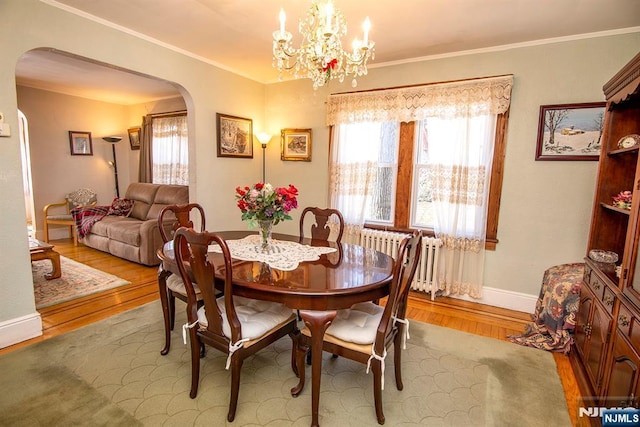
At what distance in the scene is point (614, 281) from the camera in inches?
72.7

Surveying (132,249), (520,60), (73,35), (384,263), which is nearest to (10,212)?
(73,35)

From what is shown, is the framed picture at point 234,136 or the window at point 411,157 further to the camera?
the framed picture at point 234,136

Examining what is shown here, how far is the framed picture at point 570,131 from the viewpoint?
281 cm

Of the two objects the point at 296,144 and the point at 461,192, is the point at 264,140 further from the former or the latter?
the point at 461,192

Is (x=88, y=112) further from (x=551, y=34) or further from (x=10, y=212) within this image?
(x=551, y=34)

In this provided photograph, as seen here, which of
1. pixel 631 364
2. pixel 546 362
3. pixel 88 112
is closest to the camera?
A: pixel 631 364

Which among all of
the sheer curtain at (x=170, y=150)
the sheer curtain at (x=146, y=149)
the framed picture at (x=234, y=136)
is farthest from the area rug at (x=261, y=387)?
the sheer curtain at (x=146, y=149)

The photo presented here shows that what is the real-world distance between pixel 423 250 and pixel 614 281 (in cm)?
176

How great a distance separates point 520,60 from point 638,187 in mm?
1910

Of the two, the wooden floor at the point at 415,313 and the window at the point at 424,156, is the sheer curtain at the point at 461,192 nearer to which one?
the window at the point at 424,156

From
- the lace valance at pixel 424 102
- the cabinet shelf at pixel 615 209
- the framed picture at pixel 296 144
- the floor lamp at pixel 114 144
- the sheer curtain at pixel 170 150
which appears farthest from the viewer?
Result: the floor lamp at pixel 114 144

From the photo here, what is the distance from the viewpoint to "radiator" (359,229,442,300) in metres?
3.45

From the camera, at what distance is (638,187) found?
1.64m

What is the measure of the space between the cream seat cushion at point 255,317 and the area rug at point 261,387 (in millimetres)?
443
